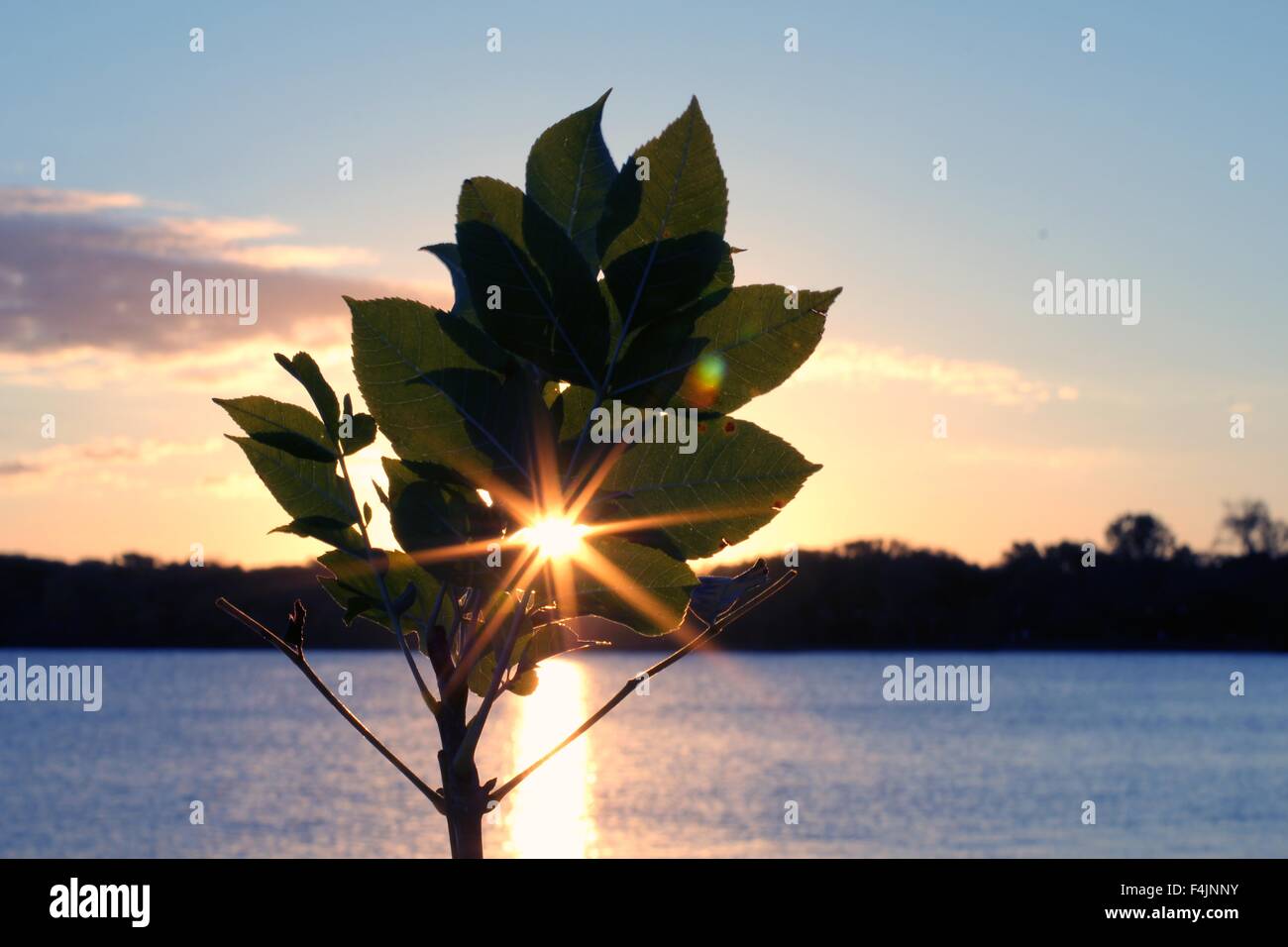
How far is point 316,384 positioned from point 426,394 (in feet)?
0.61

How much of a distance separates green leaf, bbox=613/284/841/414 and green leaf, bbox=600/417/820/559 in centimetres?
5

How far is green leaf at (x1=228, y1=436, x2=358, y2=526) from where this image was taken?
168cm

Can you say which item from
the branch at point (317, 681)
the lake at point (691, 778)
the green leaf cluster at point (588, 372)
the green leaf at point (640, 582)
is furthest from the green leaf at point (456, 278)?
the lake at point (691, 778)

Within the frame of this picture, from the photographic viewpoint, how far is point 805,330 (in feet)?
5.11

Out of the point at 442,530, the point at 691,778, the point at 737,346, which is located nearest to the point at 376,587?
the point at 442,530

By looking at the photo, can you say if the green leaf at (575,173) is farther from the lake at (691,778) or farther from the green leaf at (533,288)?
the lake at (691,778)

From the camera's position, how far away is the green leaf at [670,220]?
1.48 m

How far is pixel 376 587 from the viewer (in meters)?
1.69

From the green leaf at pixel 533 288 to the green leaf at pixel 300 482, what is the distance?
0.35 metres

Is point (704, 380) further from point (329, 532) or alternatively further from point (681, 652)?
point (329, 532)

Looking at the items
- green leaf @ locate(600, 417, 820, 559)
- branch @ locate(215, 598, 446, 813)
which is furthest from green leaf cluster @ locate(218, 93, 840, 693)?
branch @ locate(215, 598, 446, 813)

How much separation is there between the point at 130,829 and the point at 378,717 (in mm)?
61264

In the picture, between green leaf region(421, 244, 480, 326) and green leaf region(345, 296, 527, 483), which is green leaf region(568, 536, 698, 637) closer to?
green leaf region(345, 296, 527, 483)
